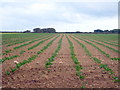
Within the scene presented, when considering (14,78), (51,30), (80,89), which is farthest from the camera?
(51,30)

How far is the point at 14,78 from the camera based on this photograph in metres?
7.91

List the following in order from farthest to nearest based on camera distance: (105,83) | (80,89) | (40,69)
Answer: (40,69) → (105,83) → (80,89)

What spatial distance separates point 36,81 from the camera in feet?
24.7

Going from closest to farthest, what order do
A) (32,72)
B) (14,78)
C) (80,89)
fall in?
(80,89)
(14,78)
(32,72)

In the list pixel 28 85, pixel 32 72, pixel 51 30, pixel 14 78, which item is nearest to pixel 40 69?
pixel 32 72

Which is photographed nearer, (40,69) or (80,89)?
(80,89)

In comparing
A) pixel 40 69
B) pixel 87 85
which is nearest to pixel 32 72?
pixel 40 69

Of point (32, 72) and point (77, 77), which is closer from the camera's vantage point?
point (77, 77)

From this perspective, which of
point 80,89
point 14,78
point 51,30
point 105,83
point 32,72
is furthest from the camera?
point 51,30

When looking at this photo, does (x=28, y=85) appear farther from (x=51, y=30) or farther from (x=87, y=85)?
(x=51, y=30)

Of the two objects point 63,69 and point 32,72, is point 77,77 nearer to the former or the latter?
point 63,69

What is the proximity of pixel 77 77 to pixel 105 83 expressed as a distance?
1.27 metres

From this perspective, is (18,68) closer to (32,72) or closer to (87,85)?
(32,72)

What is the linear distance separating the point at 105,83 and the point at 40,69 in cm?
350
